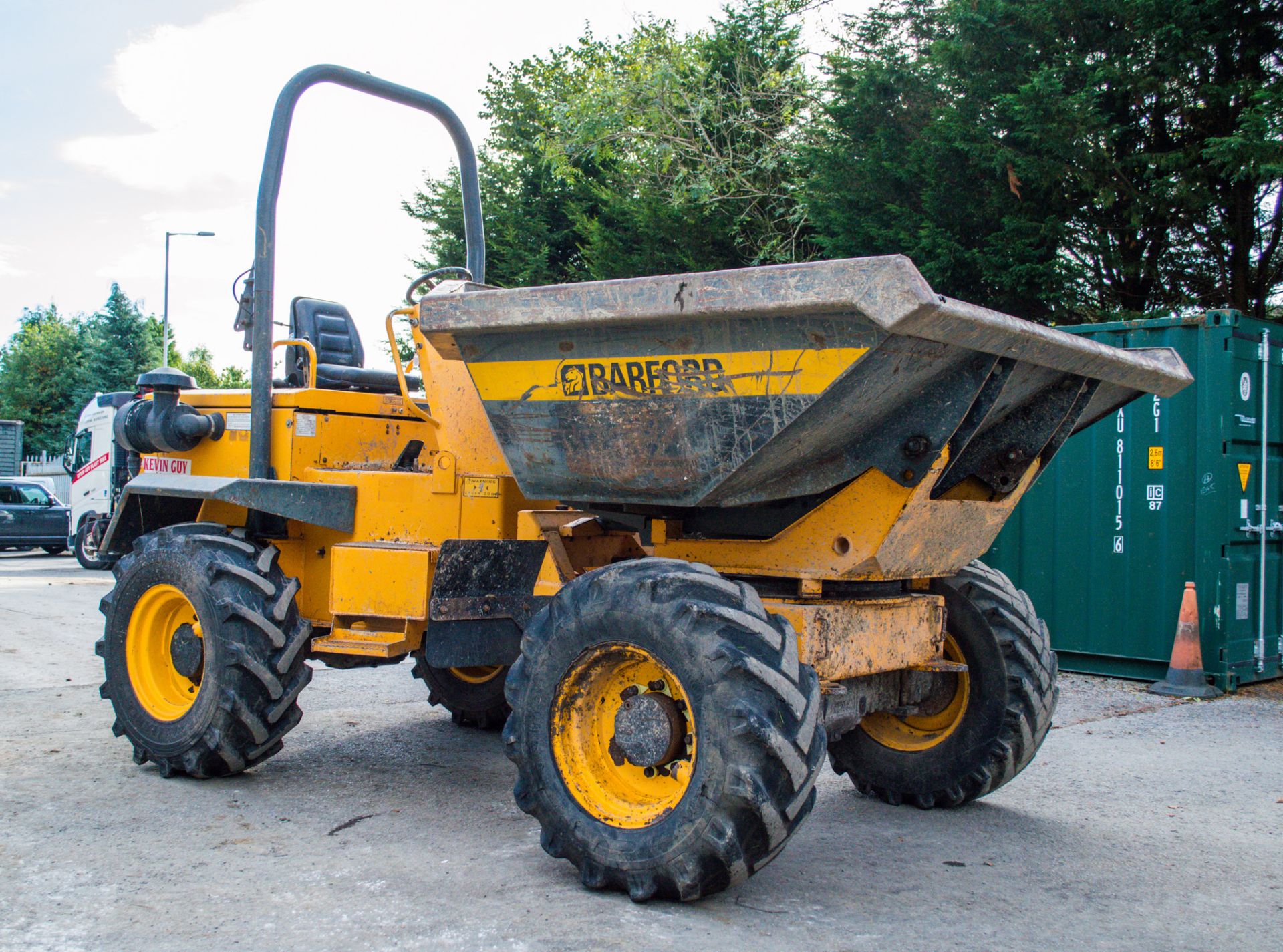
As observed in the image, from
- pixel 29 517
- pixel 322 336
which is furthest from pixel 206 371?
pixel 322 336

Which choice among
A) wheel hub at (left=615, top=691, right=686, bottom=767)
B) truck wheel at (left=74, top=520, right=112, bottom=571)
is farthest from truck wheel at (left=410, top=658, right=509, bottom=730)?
truck wheel at (left=74, top=520, right=112, bottom=571)

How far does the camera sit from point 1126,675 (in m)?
8.91

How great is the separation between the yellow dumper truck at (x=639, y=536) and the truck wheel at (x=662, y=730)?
1 centimetres

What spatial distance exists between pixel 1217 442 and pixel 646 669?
6.03 m

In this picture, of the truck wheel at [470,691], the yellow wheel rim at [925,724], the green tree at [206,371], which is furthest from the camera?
the green tree at [206,371]

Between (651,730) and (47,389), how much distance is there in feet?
172

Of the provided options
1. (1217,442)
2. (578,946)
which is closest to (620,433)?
(578,946)

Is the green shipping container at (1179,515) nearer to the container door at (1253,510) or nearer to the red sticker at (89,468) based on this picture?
the container door at (1253,510)

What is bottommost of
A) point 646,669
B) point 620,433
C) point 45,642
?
point 45,642

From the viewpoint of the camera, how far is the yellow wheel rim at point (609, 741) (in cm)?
403

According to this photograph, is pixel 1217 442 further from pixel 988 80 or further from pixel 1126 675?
pixel 988 80

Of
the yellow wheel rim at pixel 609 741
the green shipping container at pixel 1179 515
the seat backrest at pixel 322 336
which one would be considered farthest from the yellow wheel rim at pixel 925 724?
the green shipping container at pixel 1179 515

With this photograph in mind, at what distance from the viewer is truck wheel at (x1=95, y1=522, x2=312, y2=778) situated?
5.22m

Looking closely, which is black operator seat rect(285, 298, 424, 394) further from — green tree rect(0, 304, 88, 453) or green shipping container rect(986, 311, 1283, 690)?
green tree rect(0, 304, 88, 453)
